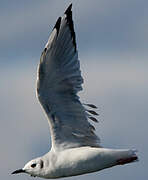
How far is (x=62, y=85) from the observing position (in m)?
26.6

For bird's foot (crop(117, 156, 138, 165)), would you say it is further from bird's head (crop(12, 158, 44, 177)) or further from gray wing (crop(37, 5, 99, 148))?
bird's head (crop(12, 158, 44, 177))

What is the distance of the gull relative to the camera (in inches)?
1035

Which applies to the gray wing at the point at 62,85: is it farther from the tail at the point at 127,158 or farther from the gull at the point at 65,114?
the tail at the point at 127,158

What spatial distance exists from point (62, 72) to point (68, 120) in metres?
1.02

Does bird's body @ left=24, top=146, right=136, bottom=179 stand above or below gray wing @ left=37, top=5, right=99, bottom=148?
below

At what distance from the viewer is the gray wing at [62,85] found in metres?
26.3

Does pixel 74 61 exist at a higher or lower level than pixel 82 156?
higher

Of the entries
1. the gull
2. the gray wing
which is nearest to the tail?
the gull

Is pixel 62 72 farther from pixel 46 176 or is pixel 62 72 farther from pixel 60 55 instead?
pixel 46 176

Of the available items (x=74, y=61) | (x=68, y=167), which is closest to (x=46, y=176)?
(x=68, y=167)

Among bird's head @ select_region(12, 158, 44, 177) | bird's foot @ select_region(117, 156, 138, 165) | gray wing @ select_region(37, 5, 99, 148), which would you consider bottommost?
bird's foot @ select_region(117, 156, 138, 165)

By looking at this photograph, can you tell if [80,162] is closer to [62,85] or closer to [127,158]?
A: [127,158]

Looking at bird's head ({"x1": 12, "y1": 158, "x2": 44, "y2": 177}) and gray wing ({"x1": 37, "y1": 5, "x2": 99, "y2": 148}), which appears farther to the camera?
bird's head ({"x1": 12, "y1": 158, "x2": 44, "y2": 177})

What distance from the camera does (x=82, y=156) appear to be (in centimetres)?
2647
